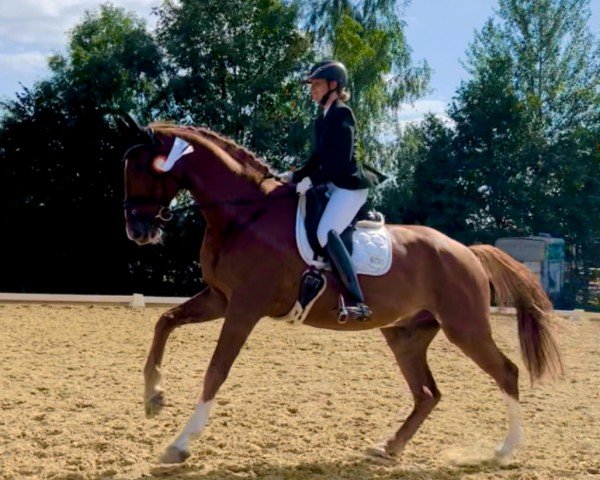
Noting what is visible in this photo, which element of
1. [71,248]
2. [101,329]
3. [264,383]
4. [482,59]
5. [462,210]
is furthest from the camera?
[482,59]

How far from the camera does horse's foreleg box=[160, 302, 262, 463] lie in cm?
446

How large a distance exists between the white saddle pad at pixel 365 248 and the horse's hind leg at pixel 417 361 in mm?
612

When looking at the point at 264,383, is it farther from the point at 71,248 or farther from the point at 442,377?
the point at 71,248

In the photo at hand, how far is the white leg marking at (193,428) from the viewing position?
441cm

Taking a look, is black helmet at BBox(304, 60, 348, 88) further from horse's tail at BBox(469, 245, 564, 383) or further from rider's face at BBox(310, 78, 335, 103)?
horse's tail at BBox(469, 245, 564, 383)

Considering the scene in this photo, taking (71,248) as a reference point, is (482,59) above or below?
above

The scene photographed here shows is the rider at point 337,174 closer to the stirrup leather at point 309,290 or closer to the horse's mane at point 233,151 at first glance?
the stirrup leather at point 309,290

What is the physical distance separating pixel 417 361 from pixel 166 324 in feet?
5.58

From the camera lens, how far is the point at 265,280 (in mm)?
4711

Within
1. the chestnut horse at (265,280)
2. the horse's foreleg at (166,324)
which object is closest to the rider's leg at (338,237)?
the chestnut horse at (265,280)

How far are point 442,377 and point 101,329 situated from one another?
4.42m

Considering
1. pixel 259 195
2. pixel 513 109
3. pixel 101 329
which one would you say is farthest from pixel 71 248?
pixel 259 195

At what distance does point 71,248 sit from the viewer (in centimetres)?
2005

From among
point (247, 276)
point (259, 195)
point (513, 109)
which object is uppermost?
point (513, 109)
